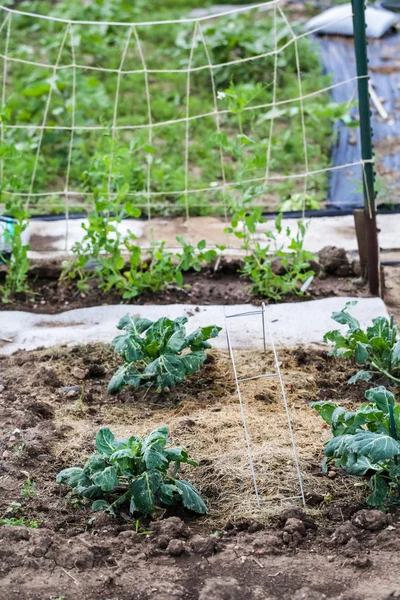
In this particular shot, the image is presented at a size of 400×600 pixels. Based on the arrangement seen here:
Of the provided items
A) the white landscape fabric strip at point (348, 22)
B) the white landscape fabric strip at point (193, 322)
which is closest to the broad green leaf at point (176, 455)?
the white landscape fabric strip at point (193, 322)

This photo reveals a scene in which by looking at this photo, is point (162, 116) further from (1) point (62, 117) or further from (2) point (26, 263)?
(2) point (26, 263)

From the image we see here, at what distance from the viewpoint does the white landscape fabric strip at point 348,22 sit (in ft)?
32.5

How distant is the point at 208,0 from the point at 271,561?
963 cm

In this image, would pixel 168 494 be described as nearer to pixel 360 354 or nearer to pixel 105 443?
pixel 105 443

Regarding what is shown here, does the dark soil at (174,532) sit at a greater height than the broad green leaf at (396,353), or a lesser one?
lesser

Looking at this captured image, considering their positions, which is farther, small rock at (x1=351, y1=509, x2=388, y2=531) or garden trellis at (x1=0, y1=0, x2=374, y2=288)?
garden trellis at (x1=0, y1=0, x2=374, y2=288)

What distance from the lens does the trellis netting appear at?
598 cm

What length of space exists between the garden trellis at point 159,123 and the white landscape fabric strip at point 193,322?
2.21ft

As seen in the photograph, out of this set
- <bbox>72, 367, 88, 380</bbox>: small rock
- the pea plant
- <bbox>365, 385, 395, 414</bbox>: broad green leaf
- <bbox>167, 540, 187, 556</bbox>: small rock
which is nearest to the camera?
<bbox>167, 540, 187, 556</bbox>: small rock

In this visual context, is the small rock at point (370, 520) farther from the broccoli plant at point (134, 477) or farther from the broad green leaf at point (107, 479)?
the broad green leaf at point (107, 479)

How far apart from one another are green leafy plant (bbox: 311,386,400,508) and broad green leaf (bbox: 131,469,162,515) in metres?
0.65

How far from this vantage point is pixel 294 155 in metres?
7.61

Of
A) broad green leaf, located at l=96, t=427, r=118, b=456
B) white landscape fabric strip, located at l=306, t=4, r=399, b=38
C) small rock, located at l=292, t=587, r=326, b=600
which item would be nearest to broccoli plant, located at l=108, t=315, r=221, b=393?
broad green leaf, located at l=96, t=427, r=118, b=456

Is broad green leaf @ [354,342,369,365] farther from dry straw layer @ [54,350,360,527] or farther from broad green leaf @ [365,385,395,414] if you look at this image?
broad green leaf @ [365,385,395,414]
